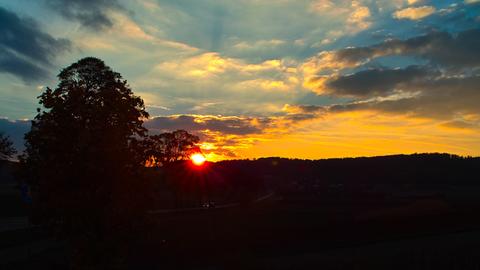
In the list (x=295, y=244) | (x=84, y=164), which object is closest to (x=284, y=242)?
(x=295, y=244)

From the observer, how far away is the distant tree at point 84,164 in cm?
2156

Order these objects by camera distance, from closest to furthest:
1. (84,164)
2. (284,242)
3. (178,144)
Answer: (84,164), (284,242), (178,144)

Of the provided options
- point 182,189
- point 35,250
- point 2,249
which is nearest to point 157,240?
point 35,250

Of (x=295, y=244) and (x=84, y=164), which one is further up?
(x=84, y=164)

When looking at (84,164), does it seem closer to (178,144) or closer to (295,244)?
(295,244)

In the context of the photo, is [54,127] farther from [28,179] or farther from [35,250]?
[35,250]

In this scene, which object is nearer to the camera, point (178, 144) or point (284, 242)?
point (284, 242)

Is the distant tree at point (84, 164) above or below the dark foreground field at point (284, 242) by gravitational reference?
above

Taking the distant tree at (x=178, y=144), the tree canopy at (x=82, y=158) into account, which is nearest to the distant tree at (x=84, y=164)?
the tree canopy at (x=82, y=158)

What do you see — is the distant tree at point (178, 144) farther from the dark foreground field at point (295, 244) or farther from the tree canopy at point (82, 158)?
the tree canopy at point (82, 158)

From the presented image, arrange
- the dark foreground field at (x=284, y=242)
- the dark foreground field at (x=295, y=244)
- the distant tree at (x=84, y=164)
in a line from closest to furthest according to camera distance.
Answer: the distant tree at (x=84, y=164)
the dark foreground field at (x=284, y=242)
the dark foreground field at (x=295, y=244)

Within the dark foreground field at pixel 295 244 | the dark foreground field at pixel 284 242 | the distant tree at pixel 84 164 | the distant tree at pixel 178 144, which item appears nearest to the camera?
the distant tree at pixel 84 164

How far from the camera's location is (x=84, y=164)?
21766 millimetres

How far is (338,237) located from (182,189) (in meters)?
53.9
